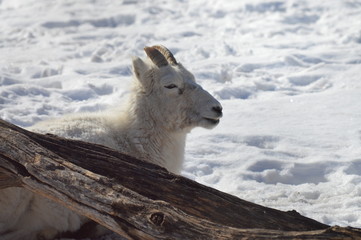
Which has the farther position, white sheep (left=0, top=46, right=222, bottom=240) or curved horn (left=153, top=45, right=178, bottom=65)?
curved horn (left=153, top=45, right=178, bottom=65)

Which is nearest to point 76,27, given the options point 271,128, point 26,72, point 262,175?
point 26,72

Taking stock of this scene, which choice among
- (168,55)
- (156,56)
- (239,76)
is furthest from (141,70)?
(239,76)

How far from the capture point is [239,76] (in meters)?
12.3

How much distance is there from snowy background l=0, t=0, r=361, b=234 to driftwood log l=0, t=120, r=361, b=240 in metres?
2.31

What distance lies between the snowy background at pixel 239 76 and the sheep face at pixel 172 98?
621mm

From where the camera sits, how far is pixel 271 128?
30.9ft

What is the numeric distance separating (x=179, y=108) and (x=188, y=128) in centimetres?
22

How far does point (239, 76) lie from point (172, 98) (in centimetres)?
597

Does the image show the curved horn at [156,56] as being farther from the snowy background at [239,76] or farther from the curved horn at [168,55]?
the snowy background at [239,76]

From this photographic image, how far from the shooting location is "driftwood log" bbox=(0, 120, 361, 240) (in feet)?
11.8

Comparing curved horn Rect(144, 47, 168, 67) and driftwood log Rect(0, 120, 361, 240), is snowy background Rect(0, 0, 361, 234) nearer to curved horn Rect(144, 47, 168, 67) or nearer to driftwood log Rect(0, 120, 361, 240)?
curved horn Rect(144, 47, 168, 67)

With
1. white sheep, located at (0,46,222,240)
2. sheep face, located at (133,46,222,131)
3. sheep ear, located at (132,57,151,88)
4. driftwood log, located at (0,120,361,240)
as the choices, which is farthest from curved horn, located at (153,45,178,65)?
driftwood log, located at (0,120,361,240)

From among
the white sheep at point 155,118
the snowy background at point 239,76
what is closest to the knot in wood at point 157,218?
the white sheep at point 155,118

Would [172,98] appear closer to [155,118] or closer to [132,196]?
[155,118]
